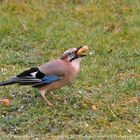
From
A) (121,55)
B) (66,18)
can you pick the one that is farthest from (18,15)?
(121,55)

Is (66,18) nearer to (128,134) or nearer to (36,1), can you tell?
(36,1)

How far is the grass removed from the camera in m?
6.32

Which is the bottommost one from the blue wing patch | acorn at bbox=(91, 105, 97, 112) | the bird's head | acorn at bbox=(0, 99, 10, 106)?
acorn at bbox=(91, 105, 97, 112)

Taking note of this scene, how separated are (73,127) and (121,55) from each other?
2310 mm

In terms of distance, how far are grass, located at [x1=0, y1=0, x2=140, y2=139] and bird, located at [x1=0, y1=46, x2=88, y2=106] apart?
0.23 meters

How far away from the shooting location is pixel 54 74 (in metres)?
6.59

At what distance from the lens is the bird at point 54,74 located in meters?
6.58

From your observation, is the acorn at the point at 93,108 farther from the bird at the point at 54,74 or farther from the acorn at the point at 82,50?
the acorn at the point at 82,50

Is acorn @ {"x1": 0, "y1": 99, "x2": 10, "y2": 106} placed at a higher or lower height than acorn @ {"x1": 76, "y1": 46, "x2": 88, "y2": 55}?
lower

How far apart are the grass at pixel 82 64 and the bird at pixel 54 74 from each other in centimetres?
23

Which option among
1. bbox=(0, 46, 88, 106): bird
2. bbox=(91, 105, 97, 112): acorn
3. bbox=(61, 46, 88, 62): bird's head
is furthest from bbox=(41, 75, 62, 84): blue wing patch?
bbox=(91, 105, 97, 112): acorn

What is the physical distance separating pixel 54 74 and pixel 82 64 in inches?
57.7

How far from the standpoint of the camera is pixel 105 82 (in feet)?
24.4

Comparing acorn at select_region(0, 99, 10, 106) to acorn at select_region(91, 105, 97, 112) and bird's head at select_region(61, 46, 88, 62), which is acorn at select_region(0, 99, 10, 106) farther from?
acorn at select_region(91, 105, 97, 112)
